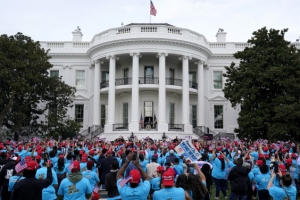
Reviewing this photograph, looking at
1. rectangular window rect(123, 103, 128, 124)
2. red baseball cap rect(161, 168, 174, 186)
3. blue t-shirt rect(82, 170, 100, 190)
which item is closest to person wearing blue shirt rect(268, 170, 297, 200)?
red baseball cap rect(161, 168, 174, 186)

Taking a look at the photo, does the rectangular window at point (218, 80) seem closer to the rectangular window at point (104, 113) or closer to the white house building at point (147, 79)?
the white house building at point (147, 79)

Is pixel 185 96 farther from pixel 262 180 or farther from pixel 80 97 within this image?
pixel 262 180

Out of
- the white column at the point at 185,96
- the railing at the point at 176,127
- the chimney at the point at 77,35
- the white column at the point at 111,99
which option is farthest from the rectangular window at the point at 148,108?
the chimney at the point at 77,35

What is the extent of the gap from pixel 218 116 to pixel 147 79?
838 centimetres

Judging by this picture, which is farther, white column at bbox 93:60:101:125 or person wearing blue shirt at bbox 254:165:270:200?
white column at bbox 93:60:101:125

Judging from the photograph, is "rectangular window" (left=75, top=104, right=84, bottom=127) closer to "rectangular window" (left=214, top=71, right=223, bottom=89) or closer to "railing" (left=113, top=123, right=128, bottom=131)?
"railing" (left=113, top=123, right=128, bottom=131)

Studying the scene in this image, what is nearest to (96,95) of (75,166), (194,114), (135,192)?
(194,114)

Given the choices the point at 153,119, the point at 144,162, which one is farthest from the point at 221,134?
the point at 144,162

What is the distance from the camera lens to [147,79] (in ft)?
103

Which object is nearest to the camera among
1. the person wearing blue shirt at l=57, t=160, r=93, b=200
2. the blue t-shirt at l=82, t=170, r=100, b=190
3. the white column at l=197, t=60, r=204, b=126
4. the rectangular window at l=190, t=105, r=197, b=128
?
the person wearing blue shirt at l=57, t=160, r=93, b=200

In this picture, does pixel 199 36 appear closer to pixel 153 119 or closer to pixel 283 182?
pixel 153 119

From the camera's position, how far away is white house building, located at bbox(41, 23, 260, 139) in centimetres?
2880

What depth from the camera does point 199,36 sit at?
31.9 meters

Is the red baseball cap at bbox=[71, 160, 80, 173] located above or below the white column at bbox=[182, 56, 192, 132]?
below
